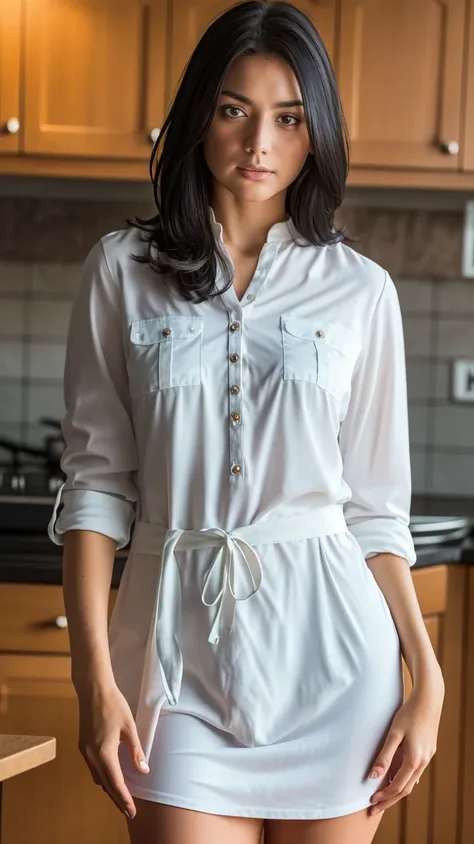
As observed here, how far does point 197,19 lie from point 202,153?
1.49 metres

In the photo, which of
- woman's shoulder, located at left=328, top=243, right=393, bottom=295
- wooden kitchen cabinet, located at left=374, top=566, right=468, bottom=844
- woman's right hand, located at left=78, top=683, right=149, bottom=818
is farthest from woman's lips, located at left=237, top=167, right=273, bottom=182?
wooden kitchen cabinet, located at left=374, top=566, right=468, bottom=844

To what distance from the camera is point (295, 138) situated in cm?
113

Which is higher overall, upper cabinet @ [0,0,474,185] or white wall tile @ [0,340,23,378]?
upper cabinet @ [0,0,474,185]

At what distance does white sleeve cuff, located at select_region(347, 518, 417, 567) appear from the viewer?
1169 mm

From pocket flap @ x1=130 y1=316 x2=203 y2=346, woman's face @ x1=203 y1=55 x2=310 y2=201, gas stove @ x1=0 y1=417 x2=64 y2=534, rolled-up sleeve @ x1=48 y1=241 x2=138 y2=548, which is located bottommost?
gas stove @ x1=0 y1=417 x2=64 y2=534

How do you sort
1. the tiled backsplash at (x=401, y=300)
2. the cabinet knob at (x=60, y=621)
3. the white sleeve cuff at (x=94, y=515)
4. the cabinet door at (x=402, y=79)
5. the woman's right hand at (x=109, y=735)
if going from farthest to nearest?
the tiled backsplash at (x=401, y=300)
the cabinet door at (x=402, y=79)
the cabinet knob at (x=60, y=621)
the white sleeve cuff at (x=94, y=515)
the woman's right hand at (x=109, y=735)

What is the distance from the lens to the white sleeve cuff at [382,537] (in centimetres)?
117

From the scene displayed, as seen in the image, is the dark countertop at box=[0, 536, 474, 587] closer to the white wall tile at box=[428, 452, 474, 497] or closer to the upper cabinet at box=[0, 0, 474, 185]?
the white wall tile at box=[428, 452, 474, 497]

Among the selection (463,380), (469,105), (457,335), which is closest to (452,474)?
(463,380)

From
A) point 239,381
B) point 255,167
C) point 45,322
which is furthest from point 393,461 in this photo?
point 45,322

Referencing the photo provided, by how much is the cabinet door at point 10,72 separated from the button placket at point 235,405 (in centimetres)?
162

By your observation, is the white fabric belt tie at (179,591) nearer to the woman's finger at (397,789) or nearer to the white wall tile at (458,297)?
the woman's finger at (397,789)

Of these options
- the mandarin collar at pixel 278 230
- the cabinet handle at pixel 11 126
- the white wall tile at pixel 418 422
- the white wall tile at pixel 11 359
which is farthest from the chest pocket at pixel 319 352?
the white wall tile at pixel 11 359

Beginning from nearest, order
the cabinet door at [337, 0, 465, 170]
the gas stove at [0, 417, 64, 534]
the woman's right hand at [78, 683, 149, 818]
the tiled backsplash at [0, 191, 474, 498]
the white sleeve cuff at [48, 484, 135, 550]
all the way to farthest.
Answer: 1. the woman's right hand at [78, 683, 149, 818]
2. the white sleeve cuff at [48, 484, 135, 550]
3. the gas stove at [0, 417, 64, 534]
4. the cabinet door at [337, 0, 465, 170]
5. the tiled backsplash at [0, 191, 474, 498]
